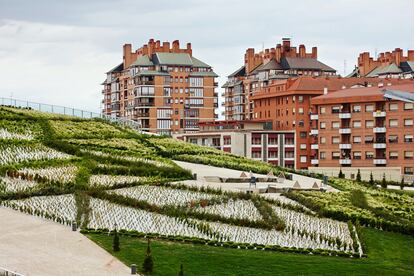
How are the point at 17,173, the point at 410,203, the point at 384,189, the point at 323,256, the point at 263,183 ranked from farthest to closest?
the point at 384,189, the point at 263,183, the point at 410,203, the point at 17,173, the point at 323,256


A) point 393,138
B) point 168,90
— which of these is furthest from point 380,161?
point 168,90

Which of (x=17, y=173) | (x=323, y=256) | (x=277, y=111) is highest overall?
(x=277, y=111)

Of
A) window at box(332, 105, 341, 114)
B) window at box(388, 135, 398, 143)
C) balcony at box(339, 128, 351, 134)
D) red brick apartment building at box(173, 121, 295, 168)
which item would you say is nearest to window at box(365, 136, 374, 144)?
window at box(388, 135, 398, 143)

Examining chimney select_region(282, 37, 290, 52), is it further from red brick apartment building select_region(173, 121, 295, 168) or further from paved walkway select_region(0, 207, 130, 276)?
paved walkway select_region(0, 207, 130, 276)

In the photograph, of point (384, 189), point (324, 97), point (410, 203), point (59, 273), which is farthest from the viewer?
point (324, 97)

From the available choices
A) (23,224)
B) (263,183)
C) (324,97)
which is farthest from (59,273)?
(324,97)

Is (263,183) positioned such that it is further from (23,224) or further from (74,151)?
(23,224)

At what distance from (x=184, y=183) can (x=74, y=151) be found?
1110 cm

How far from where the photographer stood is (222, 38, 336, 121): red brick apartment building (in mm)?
147000

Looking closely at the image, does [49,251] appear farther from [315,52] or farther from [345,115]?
[315,52]

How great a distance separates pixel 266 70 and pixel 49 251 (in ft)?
378

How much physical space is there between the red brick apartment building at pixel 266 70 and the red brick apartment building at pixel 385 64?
7272mm

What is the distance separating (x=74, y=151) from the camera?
214 feet

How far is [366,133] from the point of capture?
9562 centimetres
